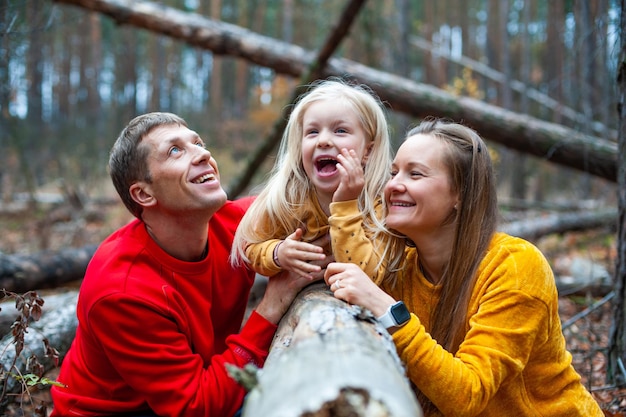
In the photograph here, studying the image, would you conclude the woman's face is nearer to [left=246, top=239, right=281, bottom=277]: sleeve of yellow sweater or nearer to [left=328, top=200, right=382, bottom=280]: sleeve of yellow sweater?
[left=328, top=200, right=382, bottom=280]: sleeve of yellow sweater

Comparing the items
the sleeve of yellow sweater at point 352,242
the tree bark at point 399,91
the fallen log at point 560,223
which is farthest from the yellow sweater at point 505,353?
the fallen log at point 560,223

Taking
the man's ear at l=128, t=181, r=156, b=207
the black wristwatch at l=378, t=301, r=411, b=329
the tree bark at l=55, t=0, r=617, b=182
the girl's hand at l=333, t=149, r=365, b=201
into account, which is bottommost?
the black wristwatch at l=378, t=301, r=411, b=329

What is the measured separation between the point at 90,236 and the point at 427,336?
23.6 feet

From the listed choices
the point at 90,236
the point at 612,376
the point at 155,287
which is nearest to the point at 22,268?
the point at 155,287

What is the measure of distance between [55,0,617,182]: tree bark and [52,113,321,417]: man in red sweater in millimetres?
4171

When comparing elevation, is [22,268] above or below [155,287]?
below

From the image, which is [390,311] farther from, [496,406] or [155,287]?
[155,287]

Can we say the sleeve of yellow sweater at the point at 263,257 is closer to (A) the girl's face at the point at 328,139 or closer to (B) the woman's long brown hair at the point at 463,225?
(A) the girl's face at the point at 328,139

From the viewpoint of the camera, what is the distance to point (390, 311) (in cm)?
192

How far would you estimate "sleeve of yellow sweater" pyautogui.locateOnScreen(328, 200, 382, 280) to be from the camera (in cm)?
233

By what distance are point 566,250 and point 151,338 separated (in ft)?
21.9

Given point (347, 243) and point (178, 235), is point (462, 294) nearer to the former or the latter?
point (347, 243)

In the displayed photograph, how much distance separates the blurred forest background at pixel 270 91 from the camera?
5789mm

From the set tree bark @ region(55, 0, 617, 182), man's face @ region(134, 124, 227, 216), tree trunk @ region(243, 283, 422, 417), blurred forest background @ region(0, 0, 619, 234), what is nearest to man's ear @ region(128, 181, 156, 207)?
man's face @ region(134, 124, 227, 216)
